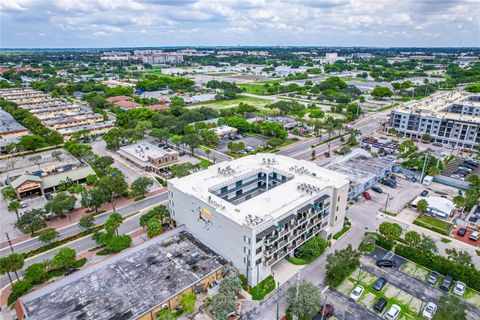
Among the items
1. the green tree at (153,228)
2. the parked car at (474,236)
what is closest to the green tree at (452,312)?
the parked car at (474,236)

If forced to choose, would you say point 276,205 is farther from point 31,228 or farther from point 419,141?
point 419,141

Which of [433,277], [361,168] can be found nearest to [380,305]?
[433,277]

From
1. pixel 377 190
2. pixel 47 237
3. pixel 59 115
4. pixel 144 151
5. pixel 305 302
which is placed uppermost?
pixel 59 115

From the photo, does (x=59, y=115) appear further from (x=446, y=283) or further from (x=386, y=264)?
(x=446, y=283)

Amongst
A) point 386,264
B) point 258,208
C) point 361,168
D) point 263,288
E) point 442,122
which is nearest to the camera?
point 263,288

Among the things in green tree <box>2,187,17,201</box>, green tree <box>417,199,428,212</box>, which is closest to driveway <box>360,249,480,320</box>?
green tree <box>417,199,428,212</box>
